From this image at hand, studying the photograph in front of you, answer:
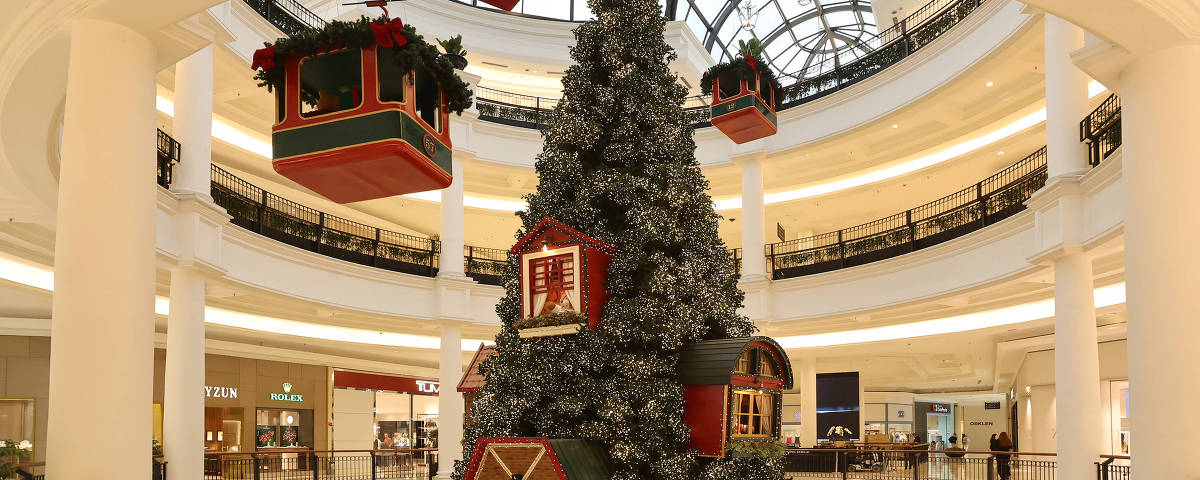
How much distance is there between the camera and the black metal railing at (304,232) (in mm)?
15945

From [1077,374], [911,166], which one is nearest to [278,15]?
[1077,374]

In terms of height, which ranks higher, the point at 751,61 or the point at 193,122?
the point at 751,61

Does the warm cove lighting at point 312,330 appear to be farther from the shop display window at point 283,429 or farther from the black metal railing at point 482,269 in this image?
the shop display window at point 283,429

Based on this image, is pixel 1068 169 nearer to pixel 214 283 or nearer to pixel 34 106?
pixel 34 106

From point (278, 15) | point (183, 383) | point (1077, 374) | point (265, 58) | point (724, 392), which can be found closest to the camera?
point (265, 58)

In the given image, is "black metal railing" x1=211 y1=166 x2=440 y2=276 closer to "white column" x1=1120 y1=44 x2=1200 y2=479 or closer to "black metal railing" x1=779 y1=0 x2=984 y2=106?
"black metal railing" x1=779 y1=0 x2=984 y2=106

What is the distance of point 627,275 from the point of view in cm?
858

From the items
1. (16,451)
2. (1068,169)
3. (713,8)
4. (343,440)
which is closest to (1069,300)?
(1068,169)

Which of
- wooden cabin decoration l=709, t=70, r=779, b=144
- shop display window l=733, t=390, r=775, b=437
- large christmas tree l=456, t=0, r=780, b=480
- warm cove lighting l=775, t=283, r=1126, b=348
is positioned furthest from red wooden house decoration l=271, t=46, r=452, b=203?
warm cove lighting l=775, t=283, r=1126, b=348

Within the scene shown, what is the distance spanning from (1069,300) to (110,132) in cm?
1127

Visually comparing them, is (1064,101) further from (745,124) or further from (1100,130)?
(745,124)

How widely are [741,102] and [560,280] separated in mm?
4443

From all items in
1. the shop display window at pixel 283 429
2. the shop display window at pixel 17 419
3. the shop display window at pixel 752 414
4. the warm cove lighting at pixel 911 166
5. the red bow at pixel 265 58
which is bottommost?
the shop display window at pixel 283 429

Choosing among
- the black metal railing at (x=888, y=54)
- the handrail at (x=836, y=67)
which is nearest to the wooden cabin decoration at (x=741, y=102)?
the handrail at (x=836, y=67)
